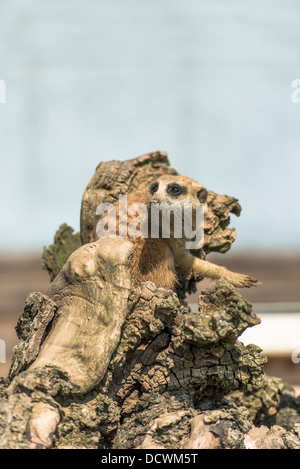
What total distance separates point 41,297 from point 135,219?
30.3 inches

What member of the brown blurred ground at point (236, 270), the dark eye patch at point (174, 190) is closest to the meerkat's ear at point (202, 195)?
the dark eye patch at point (174, 190)

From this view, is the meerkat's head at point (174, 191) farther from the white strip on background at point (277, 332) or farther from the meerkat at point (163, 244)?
the white strip on background at point (277, 332)

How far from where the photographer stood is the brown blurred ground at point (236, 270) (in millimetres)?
6715

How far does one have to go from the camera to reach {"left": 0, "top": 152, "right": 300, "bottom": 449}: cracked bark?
6.67ft

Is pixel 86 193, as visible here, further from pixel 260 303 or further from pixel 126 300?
pixel 260 303

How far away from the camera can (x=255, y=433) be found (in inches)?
92.6

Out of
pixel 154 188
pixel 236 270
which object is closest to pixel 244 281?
pixel 154 188

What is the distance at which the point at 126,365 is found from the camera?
2354mm

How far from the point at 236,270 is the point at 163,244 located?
3.91m

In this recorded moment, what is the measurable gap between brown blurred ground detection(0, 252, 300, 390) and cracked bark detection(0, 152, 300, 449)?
13.2 ft

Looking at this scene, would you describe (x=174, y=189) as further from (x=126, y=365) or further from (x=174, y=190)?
(x=126, y=365)

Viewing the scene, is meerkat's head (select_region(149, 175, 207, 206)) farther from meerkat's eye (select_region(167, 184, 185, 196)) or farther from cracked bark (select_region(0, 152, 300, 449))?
cracked bark (select_region(0, 152, 300, 449))
